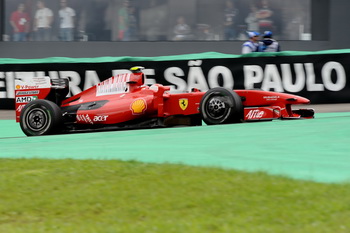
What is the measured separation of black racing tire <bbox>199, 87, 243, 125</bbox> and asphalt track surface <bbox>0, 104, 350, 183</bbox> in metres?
0.19

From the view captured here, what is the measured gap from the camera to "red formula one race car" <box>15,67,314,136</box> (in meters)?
11.7

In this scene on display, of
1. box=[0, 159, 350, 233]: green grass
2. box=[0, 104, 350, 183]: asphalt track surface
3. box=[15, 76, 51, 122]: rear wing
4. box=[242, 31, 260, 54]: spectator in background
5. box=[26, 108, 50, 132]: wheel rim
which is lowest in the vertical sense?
box=[0, 159, 350, 233]: green grass

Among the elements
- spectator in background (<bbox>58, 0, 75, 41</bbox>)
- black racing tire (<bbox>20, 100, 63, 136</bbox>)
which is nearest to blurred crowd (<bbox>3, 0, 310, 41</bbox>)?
spectator in background (<bbox>58, 0, 75, 41</bbox>)

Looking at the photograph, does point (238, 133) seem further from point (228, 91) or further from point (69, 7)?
point (69, 7)

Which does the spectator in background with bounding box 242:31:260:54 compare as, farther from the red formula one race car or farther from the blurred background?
the blurred background

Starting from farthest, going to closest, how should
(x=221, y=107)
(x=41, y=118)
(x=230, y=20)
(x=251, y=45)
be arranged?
(x=230, y=20)
(x=251, y=45)
(x=41, y=118)
(x=221, y=107)

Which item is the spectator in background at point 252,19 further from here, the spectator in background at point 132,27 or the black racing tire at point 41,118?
the black racing tire at point 41,118

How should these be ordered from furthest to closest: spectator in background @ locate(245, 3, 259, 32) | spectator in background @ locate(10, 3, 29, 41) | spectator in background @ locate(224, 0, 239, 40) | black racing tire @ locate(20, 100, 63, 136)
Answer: spectator in background @ locate(10, 3, 29, 41) → spectator in background @ locate(224, 0, 239, 40) → spectator in background @ locate(245, 3, 259, 32) → black racing tire @ locate(20, 100, 63, 136)

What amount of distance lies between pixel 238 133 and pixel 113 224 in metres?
5.18

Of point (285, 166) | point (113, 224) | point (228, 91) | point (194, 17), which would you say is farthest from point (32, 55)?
point (113, 224)

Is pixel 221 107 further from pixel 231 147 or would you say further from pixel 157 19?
pixel 157 19

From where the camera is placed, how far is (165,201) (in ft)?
20.2

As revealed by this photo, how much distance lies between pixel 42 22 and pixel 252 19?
620 cm

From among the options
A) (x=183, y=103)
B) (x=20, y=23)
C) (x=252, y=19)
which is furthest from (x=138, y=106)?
(x=20, y=23)
